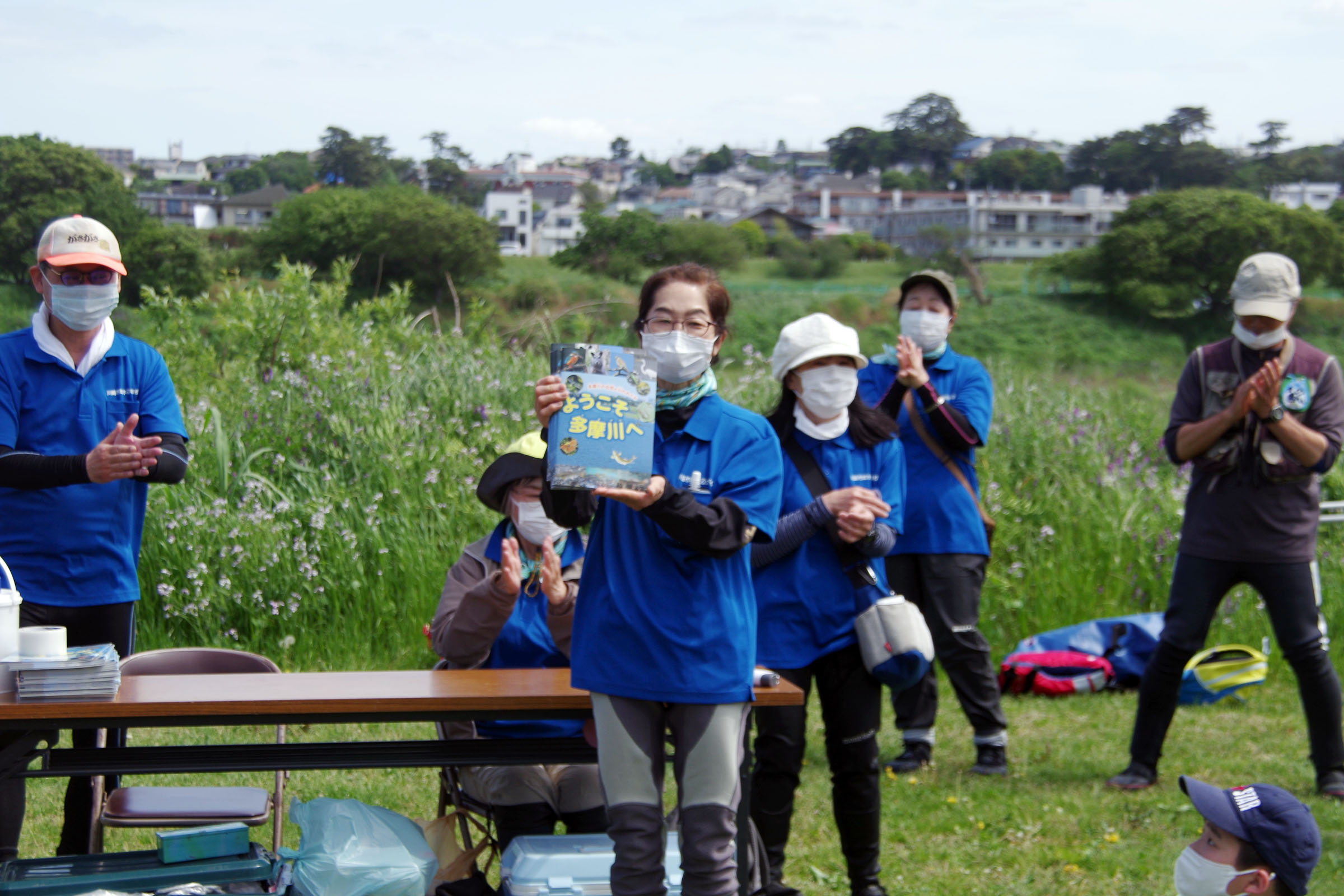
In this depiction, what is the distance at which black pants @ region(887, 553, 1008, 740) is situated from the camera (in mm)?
4980

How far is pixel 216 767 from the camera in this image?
126 inches

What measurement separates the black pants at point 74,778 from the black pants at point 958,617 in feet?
9.42

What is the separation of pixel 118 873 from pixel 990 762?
11.1 feet

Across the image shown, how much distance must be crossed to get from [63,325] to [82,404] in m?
0.25

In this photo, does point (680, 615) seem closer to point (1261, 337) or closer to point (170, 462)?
point (170, 462)

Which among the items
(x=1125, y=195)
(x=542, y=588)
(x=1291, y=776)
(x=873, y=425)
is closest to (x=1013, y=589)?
(x=1291, y=776)

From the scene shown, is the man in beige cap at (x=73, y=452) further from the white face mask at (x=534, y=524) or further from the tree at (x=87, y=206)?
the tree at (x=87, y=206)

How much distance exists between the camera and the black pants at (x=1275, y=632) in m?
4.59

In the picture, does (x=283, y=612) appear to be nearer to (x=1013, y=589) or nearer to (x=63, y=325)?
(x=63, y=325)

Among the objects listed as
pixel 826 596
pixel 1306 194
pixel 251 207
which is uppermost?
pixel 1306 194

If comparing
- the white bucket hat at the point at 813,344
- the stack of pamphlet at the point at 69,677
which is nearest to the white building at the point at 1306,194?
the white bucket hat at the point at 813,344

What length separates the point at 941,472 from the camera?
195 inches

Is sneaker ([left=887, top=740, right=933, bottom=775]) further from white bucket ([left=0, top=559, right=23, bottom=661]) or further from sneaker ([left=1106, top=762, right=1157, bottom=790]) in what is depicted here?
white bucket ([left=0, top=559, right=23, bottom=661])

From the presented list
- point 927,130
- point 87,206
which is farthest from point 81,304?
point 927,130
